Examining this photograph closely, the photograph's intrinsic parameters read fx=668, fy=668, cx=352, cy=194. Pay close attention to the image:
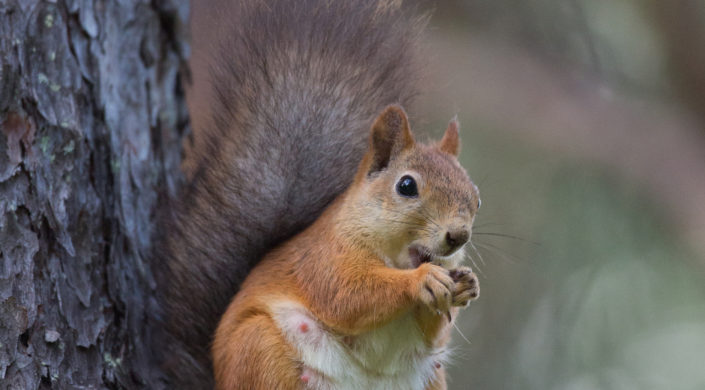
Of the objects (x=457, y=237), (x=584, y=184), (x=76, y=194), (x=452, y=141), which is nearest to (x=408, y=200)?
(x=457, y=237)

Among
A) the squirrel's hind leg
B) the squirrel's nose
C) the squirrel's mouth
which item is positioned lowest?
the squirrel's hind leg

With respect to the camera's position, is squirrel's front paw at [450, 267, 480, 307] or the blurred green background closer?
squirrel's front paw at [450, 267, 480, 307]

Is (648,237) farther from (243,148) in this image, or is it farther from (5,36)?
(5,36)

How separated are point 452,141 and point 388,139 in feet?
0.67

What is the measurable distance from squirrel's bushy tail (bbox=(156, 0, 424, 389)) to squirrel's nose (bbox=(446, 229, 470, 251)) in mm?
558

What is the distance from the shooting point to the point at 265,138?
70.7 inches

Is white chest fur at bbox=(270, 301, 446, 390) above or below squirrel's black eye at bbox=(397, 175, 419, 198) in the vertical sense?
below

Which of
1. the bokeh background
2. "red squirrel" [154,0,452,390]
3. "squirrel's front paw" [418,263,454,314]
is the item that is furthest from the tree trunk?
the bokeh background

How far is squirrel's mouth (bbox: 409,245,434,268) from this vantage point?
1.47 metres

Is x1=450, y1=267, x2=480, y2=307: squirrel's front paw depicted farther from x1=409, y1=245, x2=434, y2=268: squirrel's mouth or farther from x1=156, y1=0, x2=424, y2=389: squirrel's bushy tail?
x1=156, y1=0, x2=424, y2=389: squirrel's bushy tail

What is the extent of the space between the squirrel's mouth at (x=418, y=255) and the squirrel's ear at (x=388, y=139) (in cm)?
21

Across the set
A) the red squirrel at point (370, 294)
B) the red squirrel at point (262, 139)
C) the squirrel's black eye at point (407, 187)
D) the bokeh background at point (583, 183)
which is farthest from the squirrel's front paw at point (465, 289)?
the bokeh background at point (583, 183)

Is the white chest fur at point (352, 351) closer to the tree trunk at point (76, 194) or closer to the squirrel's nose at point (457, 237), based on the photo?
the squirrel's nose at point (457, 237)

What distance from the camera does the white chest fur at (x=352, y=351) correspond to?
4.85ft
